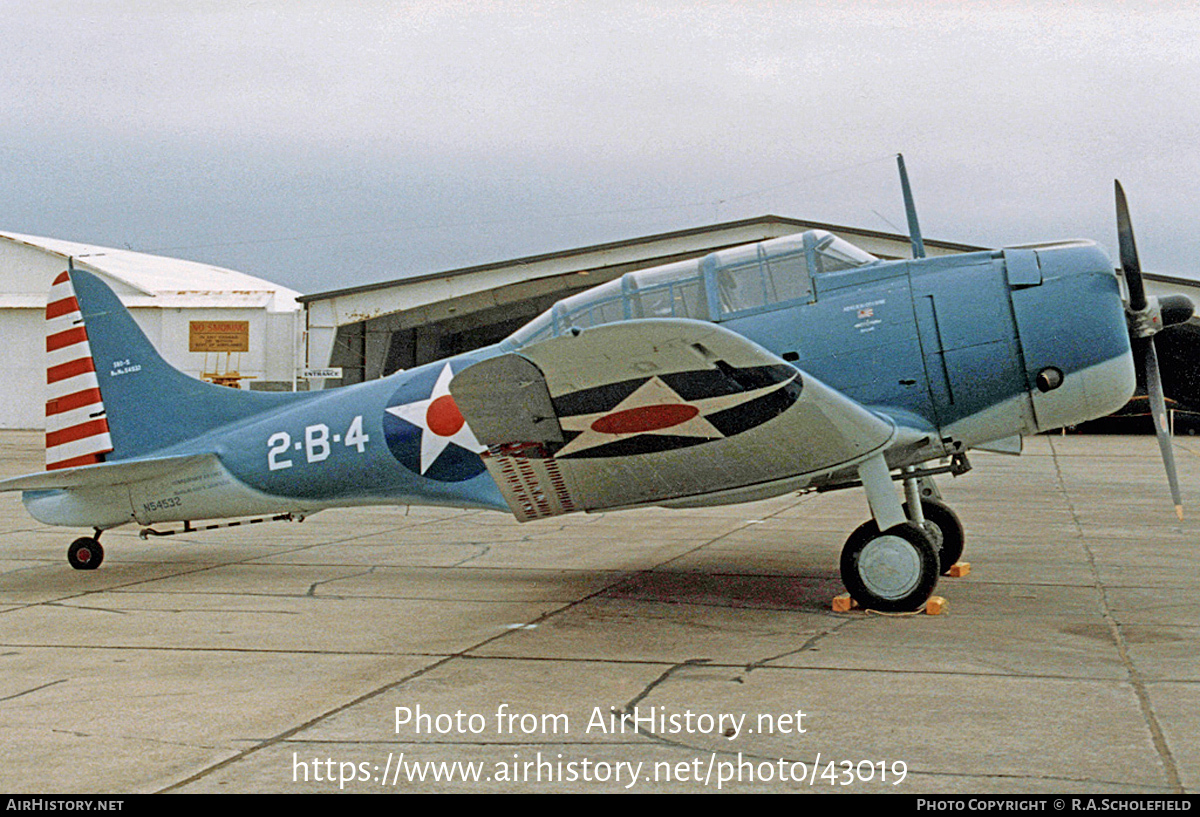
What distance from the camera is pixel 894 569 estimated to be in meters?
6.93

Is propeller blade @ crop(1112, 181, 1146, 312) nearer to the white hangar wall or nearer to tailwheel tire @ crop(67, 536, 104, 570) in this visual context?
tailwheel tire @ crop(67, 536, 104, 570)

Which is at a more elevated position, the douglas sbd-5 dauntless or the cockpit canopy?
the cockpit canopy

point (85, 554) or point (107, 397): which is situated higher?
point (107, 397)

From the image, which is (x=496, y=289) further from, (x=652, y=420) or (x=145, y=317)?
(x=652, y=420)

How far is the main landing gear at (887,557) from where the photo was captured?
22.5 ft

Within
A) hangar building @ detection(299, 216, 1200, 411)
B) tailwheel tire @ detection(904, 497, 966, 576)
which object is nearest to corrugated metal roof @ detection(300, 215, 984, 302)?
hangar building @ detection(299, 216, 1200, 411)

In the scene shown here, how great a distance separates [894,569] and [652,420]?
1741mm

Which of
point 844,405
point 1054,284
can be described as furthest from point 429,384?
point 1054,284

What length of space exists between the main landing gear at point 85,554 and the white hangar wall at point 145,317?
24696 mm

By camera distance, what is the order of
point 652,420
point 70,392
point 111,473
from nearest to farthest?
point 652,420, point 111,473, point 70,392

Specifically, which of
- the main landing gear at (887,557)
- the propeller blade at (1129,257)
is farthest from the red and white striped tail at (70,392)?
the propeller blade at (1129,257)

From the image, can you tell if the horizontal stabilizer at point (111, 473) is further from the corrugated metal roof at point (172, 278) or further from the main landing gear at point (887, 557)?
the corrugated metal roof at point (172, 278)

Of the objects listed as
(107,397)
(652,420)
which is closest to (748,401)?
(652,420)

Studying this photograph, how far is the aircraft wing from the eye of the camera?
6184 mm
